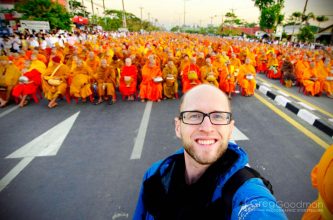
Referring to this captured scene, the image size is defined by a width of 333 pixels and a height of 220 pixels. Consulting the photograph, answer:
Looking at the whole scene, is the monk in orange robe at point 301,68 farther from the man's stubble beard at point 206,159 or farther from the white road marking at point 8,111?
the white road marking at point 8,111

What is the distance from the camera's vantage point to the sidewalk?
449 cm

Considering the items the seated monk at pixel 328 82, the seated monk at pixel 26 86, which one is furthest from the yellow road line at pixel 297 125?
the seated monk at pixel 26 86

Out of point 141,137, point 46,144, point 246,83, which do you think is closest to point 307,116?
point 246,83

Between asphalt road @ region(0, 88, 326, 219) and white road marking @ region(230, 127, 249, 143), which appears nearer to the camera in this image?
asphalt road @ region(0, 88, 326, 219)

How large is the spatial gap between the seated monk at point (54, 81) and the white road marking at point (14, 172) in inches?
110

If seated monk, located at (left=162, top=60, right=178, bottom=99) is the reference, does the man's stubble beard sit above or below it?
above

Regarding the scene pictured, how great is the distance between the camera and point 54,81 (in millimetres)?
5879

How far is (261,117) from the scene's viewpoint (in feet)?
16.7

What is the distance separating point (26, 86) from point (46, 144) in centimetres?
293

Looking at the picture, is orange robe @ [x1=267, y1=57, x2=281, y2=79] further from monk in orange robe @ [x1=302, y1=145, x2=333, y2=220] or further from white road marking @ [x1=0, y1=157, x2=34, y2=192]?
white road marking @ [x1=0, y1=157, x2=34, y2=192]

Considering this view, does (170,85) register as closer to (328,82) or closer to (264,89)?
(264,89)

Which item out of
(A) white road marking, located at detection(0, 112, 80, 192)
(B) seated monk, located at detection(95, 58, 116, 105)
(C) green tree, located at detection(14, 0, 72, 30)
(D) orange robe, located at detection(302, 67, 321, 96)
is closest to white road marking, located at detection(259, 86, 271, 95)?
(D) orange robe, located at detection(302, 67, 321, 96)

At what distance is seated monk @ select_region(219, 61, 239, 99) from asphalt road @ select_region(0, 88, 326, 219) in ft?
3.82

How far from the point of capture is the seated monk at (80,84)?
6.12 m
